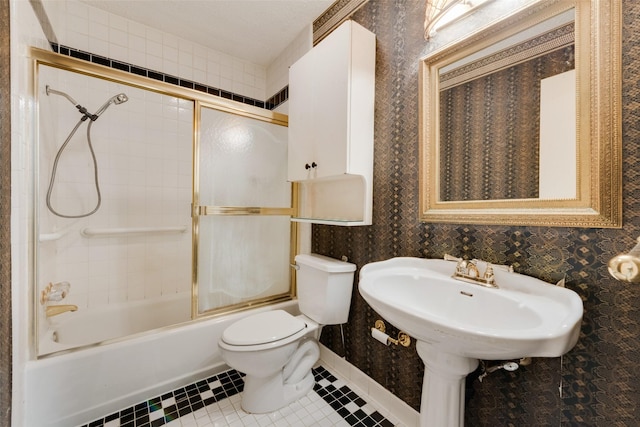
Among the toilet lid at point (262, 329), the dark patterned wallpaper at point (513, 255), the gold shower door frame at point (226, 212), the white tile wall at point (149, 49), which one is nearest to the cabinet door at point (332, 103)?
the dark patterned wallpaper at point (513, 255)

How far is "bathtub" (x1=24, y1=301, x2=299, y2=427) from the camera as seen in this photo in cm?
114

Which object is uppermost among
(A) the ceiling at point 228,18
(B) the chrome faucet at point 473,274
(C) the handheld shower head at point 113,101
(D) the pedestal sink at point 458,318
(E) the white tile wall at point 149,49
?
(A) the ceiling at point 228,18

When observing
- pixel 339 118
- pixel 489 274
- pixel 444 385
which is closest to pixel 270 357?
pixel 444 385

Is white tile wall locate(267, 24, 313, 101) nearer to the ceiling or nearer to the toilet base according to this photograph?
the ceiling

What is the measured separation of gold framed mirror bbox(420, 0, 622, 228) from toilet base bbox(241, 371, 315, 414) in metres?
1.15

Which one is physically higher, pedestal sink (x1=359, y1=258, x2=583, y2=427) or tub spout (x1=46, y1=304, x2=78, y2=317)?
pedestal sink (x1=359, y1=258, x2=583, y2=427)

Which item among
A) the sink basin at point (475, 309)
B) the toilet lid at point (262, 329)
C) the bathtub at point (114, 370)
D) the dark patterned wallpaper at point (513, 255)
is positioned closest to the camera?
the sink basin at point (475, 309)

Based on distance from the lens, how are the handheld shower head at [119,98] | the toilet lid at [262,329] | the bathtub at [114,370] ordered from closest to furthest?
the bathtub at [114,370] → the toilet lid at [262,329] → the handheld shower head at [119,98]

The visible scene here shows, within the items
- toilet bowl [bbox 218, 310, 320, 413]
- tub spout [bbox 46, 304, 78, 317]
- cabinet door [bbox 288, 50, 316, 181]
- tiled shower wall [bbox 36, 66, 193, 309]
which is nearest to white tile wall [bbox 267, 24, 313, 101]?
cabinet door [bbox 288, 50, 316, 181]

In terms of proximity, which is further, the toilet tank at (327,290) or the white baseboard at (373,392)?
the toilet tank at (327,290)

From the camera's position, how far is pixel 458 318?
36.4 inches

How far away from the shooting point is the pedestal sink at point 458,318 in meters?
0.58

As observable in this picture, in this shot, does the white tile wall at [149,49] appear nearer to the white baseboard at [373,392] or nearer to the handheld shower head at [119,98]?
the handheld shower head at [119,98]

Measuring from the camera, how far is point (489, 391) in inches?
38.4
